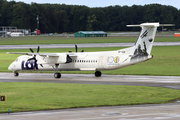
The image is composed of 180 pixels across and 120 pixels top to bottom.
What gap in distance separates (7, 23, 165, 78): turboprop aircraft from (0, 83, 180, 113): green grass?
22.0ft

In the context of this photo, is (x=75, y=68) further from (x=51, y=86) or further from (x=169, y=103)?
(x=169, y=103)

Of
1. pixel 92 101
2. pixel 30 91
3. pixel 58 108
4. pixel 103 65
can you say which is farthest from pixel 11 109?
pixel 103 65

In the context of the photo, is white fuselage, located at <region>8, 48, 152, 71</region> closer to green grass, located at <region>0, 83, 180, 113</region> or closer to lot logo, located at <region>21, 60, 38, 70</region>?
lot logo, located at <region>21, 60, 38, 70</region>

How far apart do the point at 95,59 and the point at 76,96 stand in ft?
41.1

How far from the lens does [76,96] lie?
24.6 metres

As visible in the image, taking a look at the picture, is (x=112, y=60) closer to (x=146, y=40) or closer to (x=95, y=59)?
(x=95, y=59)

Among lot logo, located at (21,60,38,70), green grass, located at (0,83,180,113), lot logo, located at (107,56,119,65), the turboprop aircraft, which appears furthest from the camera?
lot logo, located at (21,60,38,70)

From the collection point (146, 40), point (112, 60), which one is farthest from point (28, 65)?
point (146, 40)

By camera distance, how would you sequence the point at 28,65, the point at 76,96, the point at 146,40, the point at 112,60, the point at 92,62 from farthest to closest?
the point at 28,65 < the point at 92,62 < the point at 112,60 < the point at 146,40 < the point at 76,96

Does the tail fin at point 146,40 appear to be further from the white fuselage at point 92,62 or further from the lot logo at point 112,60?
the lot logo at point 112,60

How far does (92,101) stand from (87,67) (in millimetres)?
15008

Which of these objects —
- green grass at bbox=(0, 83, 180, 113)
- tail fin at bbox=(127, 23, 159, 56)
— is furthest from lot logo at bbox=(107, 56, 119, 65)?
green grass at bbox=(0, 83, 180, 113)

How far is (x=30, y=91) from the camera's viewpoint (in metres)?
27.0

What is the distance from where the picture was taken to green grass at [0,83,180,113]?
20987 mm
